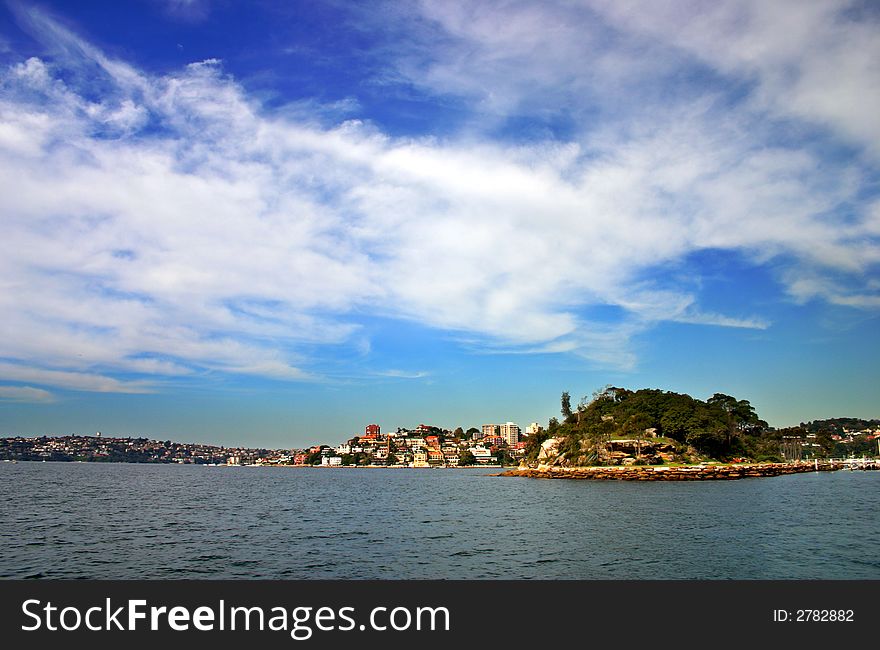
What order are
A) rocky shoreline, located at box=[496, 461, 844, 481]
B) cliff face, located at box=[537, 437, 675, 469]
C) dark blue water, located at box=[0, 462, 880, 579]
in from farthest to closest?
cliff face, located at box=[537, 437, 675, 469] < rocky shoreline, located at box=[496, 461, 844, 481] < dark blue water, located at box=[0, 462, 880, 579]

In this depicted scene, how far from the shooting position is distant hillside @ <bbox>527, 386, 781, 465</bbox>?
14562 cm

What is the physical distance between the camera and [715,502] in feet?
214

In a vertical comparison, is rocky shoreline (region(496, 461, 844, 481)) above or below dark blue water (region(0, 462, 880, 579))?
below

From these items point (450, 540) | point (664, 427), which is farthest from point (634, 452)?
point (450, 540)

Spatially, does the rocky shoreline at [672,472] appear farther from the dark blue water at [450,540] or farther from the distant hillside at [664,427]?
the dark blue water at [450,540]

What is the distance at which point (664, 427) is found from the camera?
5827 inches

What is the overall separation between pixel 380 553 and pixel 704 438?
134 meters

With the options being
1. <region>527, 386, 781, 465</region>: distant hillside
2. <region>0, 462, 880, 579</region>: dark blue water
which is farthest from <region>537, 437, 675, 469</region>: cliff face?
<region>0, 462, 880, 579</region>: dark blue water

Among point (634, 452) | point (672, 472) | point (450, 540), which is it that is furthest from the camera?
point (634, 452)

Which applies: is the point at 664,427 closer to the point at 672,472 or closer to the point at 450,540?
the point at 672,472

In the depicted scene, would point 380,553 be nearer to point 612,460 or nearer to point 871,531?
point 871,531

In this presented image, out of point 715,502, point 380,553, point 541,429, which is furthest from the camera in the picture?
point 541,429

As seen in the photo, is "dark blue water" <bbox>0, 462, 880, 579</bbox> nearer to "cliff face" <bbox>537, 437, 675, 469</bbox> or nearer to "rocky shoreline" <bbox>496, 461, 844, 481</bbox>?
"rocky shoreline" <bbox>496, 461, 844, 481</bbox>
